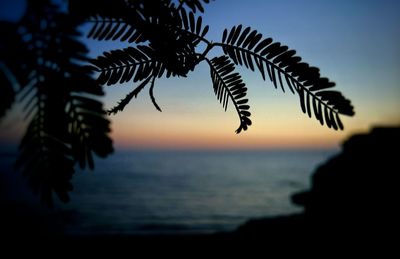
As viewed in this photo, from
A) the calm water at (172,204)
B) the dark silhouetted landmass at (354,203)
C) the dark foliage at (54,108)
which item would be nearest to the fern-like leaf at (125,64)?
the dark foliage at (54,108)

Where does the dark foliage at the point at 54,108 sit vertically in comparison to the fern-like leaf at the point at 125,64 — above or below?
below

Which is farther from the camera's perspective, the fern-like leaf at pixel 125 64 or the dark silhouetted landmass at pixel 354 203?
the dark silhouetted landmass at pixel 354 203

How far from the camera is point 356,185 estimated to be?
23.8 meters

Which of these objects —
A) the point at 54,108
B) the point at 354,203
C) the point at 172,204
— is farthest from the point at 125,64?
the point at 172,204

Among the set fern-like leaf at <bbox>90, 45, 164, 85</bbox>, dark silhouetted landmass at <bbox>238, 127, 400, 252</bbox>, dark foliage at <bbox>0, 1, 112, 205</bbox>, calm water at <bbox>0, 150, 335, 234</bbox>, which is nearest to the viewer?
dark foliage at <bbox>0, 1, 112, 205</bbox>

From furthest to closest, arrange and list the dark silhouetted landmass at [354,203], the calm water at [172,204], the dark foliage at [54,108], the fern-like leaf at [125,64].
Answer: the calm water at [172,204] < the dark silhouetted landmass at [354,203] < the fern-like leaf at [125,64] < the dark foliage at [54,108]

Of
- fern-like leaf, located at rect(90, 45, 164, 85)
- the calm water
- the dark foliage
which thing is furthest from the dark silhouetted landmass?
the dark foliage

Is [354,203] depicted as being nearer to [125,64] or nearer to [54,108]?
[125,64]

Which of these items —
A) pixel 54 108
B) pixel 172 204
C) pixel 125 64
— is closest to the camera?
pixel 54 108

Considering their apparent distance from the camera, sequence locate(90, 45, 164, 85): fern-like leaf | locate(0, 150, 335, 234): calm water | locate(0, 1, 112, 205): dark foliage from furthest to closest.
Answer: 1. locate(0, 150, 335, 234): calm water
2. locate(90, 45, 164, 85): fern-like leaf
3. locate(0, 1, 112, 205): dark foliage

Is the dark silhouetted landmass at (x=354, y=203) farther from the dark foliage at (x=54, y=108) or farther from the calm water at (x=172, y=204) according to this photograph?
the dark foliage at (x=54, y=108)

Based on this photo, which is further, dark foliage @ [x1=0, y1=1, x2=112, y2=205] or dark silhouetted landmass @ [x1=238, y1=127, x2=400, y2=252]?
dark silhouetted landmass @ [x1=238, y1=127, x2=400, y2=252]

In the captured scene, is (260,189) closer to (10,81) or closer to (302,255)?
(302,255)

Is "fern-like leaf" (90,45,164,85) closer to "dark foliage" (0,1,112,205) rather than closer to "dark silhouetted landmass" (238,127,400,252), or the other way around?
"dark foliage" (0,1,112,205)
